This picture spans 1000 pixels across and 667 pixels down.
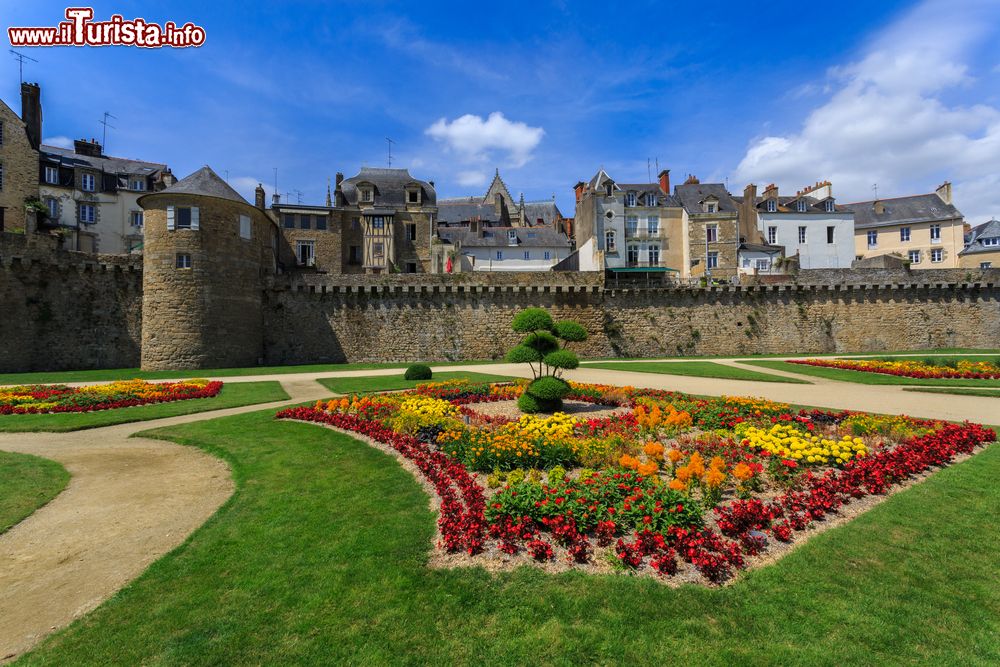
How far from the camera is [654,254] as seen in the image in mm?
47562

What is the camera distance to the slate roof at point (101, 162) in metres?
Answer: 39.4

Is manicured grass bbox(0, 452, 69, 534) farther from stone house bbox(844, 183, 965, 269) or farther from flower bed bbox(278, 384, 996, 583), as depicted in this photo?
stone house bbox(844, 183, 965, 269)

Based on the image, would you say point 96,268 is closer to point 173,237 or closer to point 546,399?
point 173,237

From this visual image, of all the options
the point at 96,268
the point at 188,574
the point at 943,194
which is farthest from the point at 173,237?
the point at 943,194

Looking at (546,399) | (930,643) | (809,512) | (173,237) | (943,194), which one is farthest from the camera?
(943,194)

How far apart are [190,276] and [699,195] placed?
45.8 m

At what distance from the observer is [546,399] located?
1241cm

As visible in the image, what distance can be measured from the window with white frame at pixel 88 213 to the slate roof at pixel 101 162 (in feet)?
11.6

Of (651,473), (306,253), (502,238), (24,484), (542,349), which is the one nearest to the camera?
(651,473)

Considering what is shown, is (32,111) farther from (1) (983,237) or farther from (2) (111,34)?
(1) (983,237)

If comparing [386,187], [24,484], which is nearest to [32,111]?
[386,187]

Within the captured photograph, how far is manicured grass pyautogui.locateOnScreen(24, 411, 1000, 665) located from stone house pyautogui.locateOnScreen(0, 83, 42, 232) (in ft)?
147

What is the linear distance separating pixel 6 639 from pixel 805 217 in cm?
5775

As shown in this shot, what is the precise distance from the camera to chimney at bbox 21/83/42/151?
36656 millimetres
